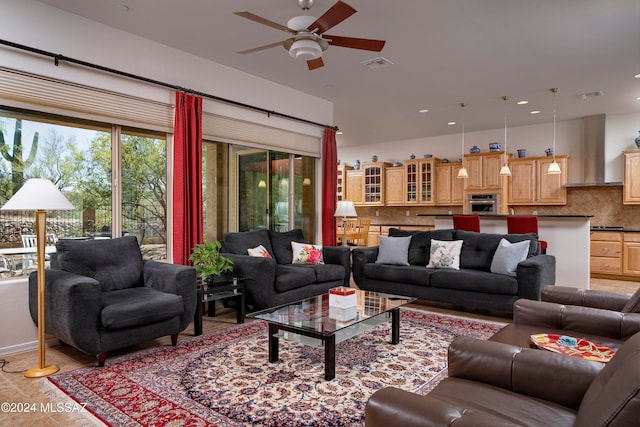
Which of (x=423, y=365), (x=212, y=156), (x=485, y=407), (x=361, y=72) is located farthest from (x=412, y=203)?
(x=485, y=407)

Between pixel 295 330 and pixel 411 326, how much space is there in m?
1.66

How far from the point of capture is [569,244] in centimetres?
578

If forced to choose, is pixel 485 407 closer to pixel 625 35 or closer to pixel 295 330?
pixel 295 330

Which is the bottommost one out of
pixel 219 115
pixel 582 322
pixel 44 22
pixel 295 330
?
pixel 295 330

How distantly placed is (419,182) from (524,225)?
404 centimetres

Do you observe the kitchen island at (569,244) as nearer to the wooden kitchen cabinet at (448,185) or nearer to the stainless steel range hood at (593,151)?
the stainless steel range hood at (593,151)

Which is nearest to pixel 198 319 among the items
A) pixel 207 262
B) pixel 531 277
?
pixel 207 262

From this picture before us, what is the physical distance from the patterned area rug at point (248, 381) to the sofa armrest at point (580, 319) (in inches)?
29.1

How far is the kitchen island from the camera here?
5.64 m

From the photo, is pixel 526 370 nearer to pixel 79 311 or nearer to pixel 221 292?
pixel 79 311

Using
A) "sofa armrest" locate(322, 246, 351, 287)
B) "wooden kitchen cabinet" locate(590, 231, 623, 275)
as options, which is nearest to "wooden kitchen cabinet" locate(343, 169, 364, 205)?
"wooden kitchen cabinet" locate(590, 231, 623, 275)

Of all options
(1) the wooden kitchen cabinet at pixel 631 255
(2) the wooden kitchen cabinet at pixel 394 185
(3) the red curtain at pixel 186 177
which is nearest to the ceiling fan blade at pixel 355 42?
(3) the red curtain at pixel 186 177

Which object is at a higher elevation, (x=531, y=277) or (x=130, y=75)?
(x=130, y=75)

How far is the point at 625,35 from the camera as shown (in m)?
4.18
